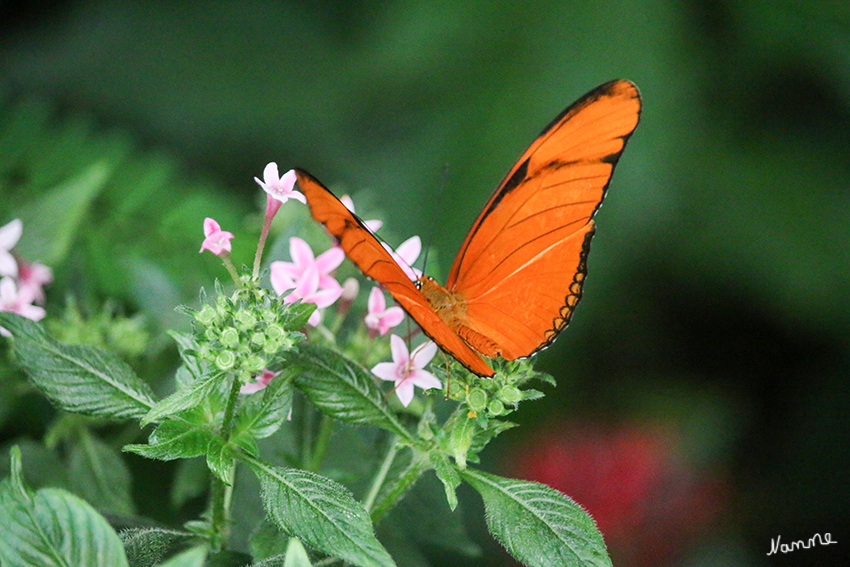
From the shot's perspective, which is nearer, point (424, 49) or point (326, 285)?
point (326, 285)

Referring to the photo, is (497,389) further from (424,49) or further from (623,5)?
(623,5)

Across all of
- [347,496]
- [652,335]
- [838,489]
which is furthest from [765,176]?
[347,496]

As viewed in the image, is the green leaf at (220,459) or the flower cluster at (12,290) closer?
the green leaf at (220,459)

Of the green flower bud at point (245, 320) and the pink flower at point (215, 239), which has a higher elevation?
the pink flower at point (215, 239)

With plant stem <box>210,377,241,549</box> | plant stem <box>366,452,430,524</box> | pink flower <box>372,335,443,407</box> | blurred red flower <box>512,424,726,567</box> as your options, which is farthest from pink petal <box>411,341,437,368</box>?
blurred red flower <box>512,424,726,567</box>

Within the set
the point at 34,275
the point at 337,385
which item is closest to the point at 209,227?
the point at 337,385

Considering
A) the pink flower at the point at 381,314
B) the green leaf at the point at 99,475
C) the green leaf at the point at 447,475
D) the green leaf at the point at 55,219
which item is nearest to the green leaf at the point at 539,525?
the green leaf at the point at 447,475

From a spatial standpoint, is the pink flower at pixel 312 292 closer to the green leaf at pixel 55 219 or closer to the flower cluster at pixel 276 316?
the flower cluster at pixel 276 316
